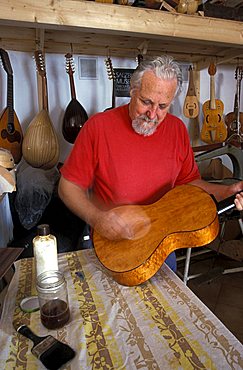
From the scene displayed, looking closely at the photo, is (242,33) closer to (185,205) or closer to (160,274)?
(185,205)

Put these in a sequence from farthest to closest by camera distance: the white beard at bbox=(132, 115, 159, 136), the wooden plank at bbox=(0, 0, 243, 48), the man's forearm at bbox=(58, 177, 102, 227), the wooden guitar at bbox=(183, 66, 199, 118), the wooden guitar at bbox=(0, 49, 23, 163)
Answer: the wooden guitar at bbox=(183, 66, 199, 118) → the wooden guitar at bbox=(0, 49, 23, 163) → the wooden plank at bbox=(0, 0, 243, 48) → the white beard at bbox=(132, 115, 159, 136) → the man's forearm at bbox=(58, 177, 102, 227)

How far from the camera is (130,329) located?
66 cm

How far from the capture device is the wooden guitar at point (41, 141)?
181cm

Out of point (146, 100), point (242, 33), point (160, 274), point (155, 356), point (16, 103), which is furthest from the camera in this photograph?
point (16, 103)

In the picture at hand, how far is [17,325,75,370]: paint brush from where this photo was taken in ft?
1.88

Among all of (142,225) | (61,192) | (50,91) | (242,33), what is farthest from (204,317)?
(50,91)

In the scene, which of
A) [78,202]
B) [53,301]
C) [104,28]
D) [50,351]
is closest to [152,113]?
[78,202]

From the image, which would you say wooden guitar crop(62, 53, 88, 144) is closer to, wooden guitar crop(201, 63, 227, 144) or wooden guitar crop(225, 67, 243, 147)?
wooden guitar crop(201, 63, 227, 144)

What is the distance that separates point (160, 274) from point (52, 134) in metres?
1.27

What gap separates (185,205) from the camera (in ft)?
3.28

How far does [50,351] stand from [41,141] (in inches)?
55.5

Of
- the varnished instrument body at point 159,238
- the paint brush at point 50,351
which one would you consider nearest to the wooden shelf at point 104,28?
the varnished instrument body at point 159,238

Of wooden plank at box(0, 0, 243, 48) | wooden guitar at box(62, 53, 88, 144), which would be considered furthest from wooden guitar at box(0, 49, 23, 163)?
wooden plank at box(0, 0, 243, 48)

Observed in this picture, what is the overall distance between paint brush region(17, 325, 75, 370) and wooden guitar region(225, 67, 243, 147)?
2.03 meters
